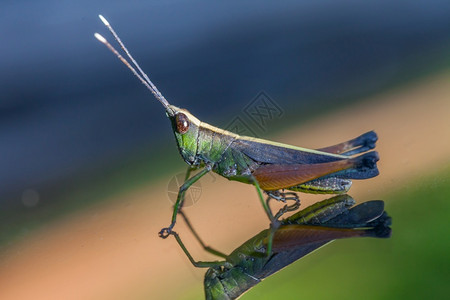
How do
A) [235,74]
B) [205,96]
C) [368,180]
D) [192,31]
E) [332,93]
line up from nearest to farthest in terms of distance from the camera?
1. [368,180]
2. [332,93]
3. [205,96]
4. [235,74]
5. [192,31]

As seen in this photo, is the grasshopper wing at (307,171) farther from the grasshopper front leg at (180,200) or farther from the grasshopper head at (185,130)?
the grasshopper head at (185,130)

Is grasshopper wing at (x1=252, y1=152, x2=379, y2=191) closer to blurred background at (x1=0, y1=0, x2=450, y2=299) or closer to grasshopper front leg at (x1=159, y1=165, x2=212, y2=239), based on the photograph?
blurred background at (x1=0, y1=0, x2=450, y2=299)

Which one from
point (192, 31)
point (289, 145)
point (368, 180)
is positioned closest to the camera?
point (368, 180)

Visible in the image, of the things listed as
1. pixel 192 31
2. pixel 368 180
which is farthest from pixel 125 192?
pixel 192 31

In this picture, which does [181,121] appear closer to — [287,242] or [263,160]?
[263,160]

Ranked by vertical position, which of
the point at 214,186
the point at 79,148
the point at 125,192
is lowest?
the point at 214,186

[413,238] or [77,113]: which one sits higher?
[77,113]

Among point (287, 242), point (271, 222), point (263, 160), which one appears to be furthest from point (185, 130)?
point (287, 242)

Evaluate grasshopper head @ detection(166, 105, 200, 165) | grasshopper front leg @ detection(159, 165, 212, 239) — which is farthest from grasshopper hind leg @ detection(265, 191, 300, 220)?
grasshopper head @ detection(166, 105, 200, 165)

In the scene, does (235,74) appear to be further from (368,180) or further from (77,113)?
(368,180)
